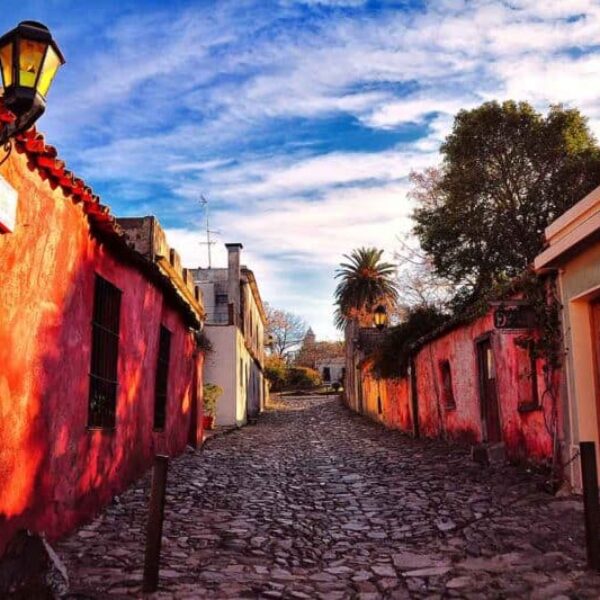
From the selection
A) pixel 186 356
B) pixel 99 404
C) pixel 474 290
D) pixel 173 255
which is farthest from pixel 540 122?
pixel 99 404

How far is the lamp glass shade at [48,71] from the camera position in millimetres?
3963

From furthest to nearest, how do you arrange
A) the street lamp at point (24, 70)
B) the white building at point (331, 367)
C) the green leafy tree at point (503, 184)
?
the white building at point (331, 367) → the green leafy tree at point (503, 184) → the street lamp at point (24, 70)

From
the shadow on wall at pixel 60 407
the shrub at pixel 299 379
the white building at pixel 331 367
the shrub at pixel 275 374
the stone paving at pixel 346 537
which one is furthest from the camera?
the white building at pixel 331 367

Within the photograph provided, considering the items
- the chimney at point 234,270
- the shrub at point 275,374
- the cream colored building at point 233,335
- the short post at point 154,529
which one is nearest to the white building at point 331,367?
the shrub at point 275,374

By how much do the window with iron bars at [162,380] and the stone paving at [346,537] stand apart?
800 mm

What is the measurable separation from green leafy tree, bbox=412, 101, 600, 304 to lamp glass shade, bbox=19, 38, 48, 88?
59.6 ft

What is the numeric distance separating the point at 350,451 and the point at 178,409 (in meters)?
4.04

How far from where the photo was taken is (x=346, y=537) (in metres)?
6.24

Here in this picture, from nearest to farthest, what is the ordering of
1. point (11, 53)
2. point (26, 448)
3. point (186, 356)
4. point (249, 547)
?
point (11, 53), point (26, 448), point (249, 547), point (186, 356)

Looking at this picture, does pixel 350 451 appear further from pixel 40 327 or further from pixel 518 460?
pixel 40 327

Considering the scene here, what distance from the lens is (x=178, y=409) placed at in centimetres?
1175

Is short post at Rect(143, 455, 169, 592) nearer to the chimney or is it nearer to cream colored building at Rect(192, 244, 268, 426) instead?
cream colored building at Rect(192, 244, 268, 426)

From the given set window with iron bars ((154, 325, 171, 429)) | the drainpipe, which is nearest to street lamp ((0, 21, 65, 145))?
window with iron bars ((154, 325, 171, 429))

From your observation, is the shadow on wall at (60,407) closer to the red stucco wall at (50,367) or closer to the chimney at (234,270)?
the red stucco wall at (50,367)
